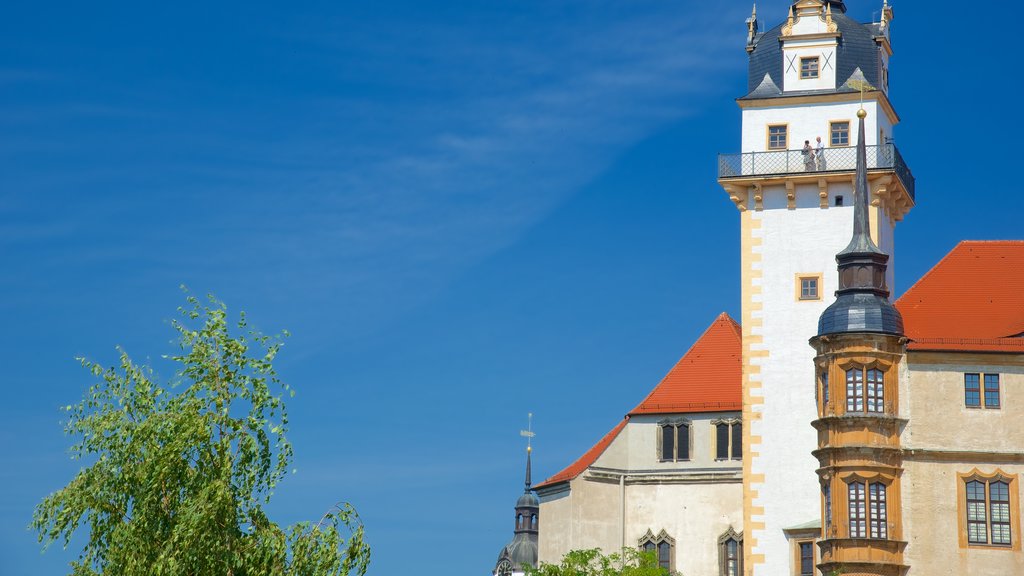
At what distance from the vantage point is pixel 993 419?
5559 centimetres

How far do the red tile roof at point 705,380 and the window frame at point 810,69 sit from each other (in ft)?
41.0

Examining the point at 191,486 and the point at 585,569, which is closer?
the point at 191,486

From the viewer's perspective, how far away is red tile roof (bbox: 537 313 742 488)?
69.2m

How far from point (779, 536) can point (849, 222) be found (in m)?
10.5

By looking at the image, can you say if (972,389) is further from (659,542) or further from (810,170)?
(659,542)

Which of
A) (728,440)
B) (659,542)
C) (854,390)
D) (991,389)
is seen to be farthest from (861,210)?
(659,542)

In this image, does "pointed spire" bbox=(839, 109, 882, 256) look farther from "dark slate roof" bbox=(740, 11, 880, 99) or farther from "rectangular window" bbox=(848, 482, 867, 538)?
"rectangular window" bbox=(848, 482, 867, 538)

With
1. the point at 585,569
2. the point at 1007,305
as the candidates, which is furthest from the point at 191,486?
the point at 1007,305

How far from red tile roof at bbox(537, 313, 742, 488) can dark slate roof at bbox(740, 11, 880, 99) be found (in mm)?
11920

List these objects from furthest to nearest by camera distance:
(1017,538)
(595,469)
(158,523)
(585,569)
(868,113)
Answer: (595,469) → (868,113) → (585,569) → (1017,538) → (158,523)

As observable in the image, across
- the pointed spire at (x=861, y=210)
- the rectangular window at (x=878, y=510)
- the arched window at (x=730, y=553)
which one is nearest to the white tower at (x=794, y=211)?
the pointed spire at (x=861, y=210)

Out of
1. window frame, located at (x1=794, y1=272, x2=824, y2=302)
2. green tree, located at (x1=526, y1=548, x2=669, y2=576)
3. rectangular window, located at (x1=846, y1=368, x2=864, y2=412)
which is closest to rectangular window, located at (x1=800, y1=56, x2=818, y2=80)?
window frame, located at (x1=794, y1=272, x2=824, y2=302)

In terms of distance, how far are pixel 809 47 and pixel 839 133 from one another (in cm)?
325

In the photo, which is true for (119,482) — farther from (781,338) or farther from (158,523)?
(781,338)
